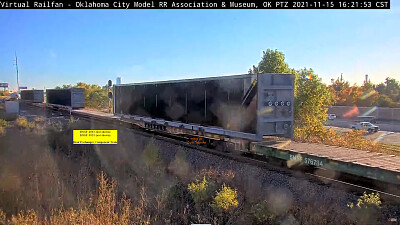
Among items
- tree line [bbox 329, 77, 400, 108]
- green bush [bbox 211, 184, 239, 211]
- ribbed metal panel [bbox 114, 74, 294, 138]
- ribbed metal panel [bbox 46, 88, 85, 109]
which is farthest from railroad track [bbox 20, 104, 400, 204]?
tree line [bbox 329, 77, 400, 108]

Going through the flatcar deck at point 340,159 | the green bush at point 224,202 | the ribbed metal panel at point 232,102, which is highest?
the ribbed metal panel at point 232,102

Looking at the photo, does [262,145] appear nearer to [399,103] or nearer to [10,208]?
[10,208]

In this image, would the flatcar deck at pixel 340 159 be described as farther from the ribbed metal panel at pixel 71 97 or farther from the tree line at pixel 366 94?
the tree line at pixel 366 94

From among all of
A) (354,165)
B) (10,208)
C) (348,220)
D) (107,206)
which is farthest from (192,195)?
(10,208)

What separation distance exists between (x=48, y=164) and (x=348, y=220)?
1118 cm

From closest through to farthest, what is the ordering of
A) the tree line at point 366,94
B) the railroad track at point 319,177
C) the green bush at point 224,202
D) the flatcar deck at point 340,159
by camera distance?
1. the green bush at point 224,202
2. the flatcar deck at point 340,159
3. the railroad track at point 319,177
4. the tree line at point 366,94

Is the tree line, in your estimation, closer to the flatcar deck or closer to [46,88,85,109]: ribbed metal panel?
[46,88,85,109]: ribbed metal panel
